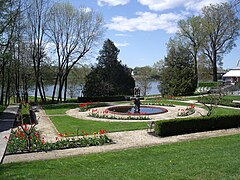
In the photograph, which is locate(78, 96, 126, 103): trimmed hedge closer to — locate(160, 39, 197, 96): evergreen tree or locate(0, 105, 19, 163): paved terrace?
locate(160, 39, 197, 96): evergreen tree

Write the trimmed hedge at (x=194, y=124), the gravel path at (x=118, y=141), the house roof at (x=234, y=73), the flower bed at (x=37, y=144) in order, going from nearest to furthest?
1. the gravel path at (x=118, y=141)
2. the flower bed at (x=37, y=144)
3. the trimmed hedge at (x=194, y=124)
4. the house roof at (x=234, y=73)

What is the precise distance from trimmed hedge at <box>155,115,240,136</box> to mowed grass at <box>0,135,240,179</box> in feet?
7.88

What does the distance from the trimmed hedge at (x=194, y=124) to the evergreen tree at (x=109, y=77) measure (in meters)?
18.7

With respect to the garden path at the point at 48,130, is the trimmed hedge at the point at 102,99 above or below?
above

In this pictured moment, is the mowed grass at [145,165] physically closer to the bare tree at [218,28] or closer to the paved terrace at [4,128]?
the paved terrace at [4,128]

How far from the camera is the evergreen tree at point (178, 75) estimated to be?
1231 inches

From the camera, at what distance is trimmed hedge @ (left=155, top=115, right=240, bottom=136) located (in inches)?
429

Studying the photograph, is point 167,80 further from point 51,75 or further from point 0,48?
point 0,48

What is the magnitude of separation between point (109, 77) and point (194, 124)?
63.5 feet

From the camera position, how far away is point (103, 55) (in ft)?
101

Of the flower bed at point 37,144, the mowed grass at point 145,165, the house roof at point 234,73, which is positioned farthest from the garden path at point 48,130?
the house roof at point 234,73

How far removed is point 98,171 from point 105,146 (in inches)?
124

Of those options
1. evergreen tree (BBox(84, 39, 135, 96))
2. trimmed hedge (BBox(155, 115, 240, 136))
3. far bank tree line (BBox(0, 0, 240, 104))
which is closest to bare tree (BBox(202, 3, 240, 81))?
far bank tree line (BBox(0, 0, 240, 104))

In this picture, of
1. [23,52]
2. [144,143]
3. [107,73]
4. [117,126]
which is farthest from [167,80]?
[144,143]
